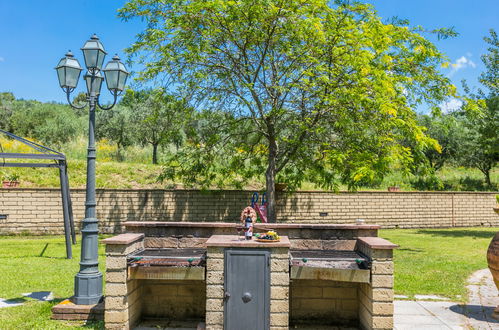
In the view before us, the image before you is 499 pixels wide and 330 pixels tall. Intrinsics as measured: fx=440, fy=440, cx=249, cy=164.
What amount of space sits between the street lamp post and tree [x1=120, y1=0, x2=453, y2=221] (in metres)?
5.07

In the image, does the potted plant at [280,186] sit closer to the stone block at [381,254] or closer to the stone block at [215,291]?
the stone block at [381,254]

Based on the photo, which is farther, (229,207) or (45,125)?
(45,125)

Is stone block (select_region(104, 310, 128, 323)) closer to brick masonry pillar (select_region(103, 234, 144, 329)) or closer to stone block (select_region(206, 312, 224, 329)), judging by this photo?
brick masonry pillar (select_region(103, 234, 144, 329))

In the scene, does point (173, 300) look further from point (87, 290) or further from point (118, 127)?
point (118, 127)

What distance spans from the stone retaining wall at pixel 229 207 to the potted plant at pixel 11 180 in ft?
2.27

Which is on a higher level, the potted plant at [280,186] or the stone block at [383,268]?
the potted plant at [280,186]

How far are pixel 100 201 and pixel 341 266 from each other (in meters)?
12.7

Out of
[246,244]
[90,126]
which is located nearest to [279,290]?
[246,244]

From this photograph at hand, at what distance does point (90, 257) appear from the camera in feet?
20.0

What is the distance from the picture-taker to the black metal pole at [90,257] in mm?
5848

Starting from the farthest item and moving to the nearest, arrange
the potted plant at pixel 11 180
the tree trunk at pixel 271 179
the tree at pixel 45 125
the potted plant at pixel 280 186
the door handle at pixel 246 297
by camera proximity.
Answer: the tree at pixel 45 125
the potted plant at pixel 280 186
the potted plant at pixel 11 180
the tree trunk at pixel 271 179
the door handle at pixel 246 297

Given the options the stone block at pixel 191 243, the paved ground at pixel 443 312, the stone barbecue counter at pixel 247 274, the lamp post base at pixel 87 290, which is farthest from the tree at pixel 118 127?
the stone barbecue counter at pixel 247 274

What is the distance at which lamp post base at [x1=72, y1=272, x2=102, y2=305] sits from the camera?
5785 millimetres

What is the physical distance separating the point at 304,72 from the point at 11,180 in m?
12.2
